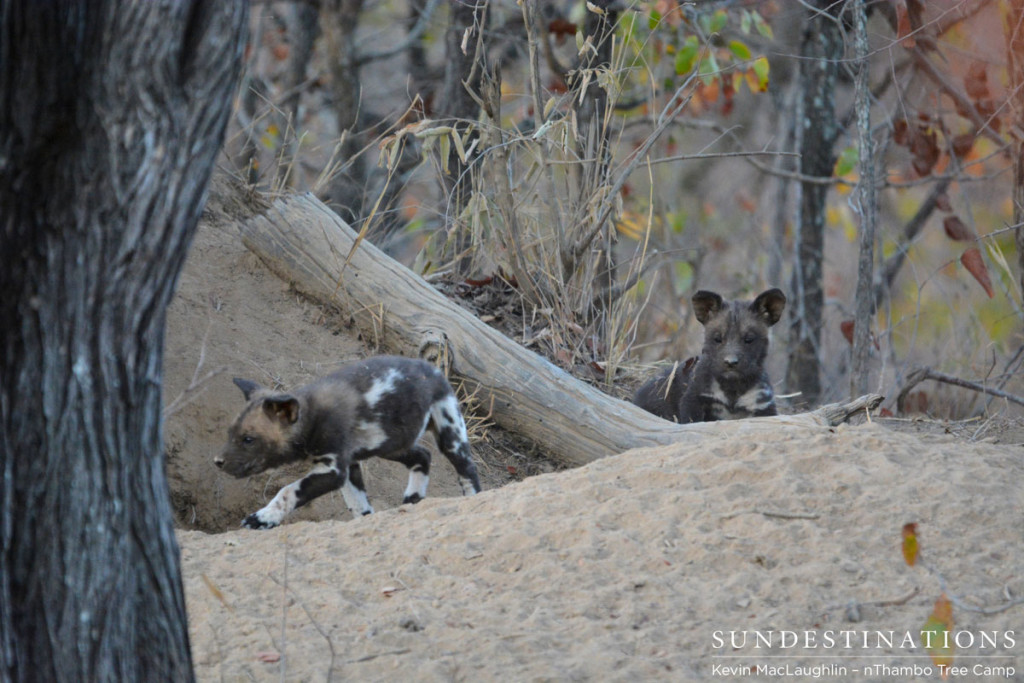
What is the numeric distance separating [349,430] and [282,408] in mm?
426

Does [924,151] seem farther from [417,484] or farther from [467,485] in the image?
[417,484]

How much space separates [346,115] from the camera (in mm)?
12891

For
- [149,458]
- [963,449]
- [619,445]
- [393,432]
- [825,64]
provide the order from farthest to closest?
1. [825,64]
2. [619,445]
3. [393,432]
4. [963,449]
5. [149,458]

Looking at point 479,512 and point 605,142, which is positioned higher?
point 605,142

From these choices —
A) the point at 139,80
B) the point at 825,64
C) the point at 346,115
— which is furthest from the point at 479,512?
the point at 346,115

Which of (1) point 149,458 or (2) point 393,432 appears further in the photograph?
(2) point 393,432

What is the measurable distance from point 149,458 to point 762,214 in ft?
50.9

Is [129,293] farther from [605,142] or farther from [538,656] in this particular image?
[605,142]

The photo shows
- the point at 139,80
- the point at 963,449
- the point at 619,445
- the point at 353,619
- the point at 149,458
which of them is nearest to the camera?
the point at 139,80

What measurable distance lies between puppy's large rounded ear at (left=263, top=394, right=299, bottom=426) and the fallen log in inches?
51.5

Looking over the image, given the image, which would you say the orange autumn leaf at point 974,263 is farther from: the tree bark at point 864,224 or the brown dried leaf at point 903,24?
the brown dried leaf at point 903,24

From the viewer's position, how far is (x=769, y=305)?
24.3 ft

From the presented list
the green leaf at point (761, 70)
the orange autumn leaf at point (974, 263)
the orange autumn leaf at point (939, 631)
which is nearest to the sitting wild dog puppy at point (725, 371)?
the orange autumn leaf at point (974, 263)

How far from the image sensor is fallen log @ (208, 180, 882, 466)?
6.33 m
